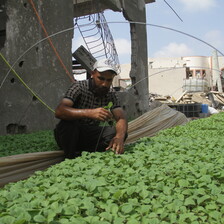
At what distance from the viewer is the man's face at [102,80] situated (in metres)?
3.90

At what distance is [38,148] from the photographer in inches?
193

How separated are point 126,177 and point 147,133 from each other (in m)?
4.01

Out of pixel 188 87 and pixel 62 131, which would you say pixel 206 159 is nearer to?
pixel 62 131

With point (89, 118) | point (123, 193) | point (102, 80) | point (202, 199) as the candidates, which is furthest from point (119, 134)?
point (202, 199)

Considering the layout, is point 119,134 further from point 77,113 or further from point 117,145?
point 77,113

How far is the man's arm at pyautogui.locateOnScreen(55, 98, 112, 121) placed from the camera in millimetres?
3510

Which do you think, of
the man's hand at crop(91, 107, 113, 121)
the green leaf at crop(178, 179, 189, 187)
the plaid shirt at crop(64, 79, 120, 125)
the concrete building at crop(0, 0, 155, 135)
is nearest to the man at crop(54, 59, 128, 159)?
the plaid shirt at crop(64, 79, 120, 125)

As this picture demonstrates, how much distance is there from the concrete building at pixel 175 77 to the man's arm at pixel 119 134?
8168 millimetres

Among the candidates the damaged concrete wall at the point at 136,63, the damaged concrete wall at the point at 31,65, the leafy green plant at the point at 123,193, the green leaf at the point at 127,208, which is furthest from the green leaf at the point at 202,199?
the damaged concrete wall at the point at 136,63

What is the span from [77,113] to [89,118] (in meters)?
0.15

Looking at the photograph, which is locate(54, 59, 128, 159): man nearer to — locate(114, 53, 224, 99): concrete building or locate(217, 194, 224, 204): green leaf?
locate(217, 194, 224, 204): green leaf

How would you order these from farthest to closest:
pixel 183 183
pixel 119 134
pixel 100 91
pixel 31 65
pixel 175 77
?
pixel 175 77
pixel 31 65
pixel 100 91
pixel 119 134
pixel 183 183

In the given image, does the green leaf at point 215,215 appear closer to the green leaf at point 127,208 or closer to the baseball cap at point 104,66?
the green leaf at point 127,208

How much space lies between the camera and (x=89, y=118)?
147 inches
